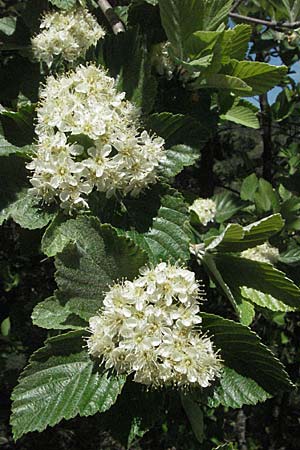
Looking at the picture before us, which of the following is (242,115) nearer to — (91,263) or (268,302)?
(268,302)

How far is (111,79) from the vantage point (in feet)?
3.85

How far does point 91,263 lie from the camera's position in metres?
1.08

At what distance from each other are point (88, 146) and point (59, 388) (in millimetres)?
438

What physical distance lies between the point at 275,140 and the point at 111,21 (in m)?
2.22

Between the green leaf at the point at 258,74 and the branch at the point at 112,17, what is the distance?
300 millimetres

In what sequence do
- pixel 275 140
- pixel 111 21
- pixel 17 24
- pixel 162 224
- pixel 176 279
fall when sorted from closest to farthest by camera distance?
pixel 176 279 < pixel 162 224 < pixel 111 21 < pixel 17 24 < pixel 275 140

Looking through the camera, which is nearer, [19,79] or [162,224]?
[162,224]

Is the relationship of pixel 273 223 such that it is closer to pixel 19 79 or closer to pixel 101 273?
pixel 101 273

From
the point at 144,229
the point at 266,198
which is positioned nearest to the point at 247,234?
the point at 144,229

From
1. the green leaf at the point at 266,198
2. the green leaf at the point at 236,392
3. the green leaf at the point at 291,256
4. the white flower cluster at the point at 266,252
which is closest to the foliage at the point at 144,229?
the green leaf at the point at 236,392

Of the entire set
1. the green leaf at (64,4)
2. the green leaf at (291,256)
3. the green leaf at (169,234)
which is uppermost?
the green leaf at (64,4)

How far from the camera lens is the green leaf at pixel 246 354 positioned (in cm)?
103

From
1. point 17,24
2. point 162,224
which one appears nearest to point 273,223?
point 162,224

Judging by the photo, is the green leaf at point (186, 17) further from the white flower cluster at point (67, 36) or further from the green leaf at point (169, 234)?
the green leaf at point (169, 234)
